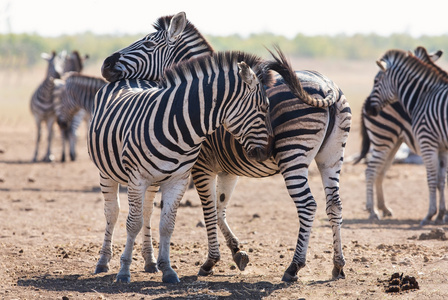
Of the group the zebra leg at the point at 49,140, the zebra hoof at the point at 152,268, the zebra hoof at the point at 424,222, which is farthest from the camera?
the zebra leg at the point at 49,140

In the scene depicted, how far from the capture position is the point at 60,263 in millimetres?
7152

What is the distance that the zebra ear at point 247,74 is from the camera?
577 centimetres

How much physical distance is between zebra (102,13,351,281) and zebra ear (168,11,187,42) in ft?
0.06

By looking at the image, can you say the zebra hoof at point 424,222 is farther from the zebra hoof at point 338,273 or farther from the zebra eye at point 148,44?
the zebra eye at point 148,44

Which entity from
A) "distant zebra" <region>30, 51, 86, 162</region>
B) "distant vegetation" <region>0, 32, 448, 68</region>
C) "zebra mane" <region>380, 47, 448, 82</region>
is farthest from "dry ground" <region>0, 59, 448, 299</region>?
"distant vegetation" <region>0, 32, 448, 68</region>

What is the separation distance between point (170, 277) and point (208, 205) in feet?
3.20

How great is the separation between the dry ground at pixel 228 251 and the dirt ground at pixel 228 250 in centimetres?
1

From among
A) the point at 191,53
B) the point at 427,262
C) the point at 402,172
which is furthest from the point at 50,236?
the point at 402,172

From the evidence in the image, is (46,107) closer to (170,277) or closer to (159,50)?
(159,50)

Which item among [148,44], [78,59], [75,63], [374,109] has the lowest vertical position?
[374,109]

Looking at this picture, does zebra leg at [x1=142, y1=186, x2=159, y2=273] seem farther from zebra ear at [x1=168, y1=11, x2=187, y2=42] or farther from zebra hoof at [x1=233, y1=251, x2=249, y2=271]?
zebra ear at [x1=168, y1=11, x2=187, y2=42]

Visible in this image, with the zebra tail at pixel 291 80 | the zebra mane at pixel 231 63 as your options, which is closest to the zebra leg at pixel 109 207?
the zebra mane at pixel 231 63

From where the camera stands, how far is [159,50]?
7484 mm

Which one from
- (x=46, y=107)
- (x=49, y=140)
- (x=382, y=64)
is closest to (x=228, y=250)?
(x=382, y=64)
